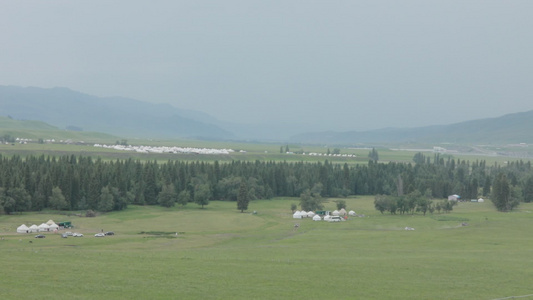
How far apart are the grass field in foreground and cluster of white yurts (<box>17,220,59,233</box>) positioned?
1.87m

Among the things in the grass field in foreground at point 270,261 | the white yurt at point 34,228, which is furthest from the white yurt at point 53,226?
the grass field in foreground at point 270,261

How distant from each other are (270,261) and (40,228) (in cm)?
4397

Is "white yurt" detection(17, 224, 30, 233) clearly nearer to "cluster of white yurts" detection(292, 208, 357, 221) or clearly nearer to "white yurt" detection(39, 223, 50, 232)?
"white yurt" detection(39, 223, 50, 232)

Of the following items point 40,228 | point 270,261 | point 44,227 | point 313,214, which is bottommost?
point 313,214

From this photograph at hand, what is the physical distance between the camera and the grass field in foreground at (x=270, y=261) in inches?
1432

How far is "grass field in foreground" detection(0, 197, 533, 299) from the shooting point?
36.4 meters

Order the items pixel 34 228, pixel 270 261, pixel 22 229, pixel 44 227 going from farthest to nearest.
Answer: pixel 44 227 → pixel 34 228 → pixel 22 229 → pixel 270 261

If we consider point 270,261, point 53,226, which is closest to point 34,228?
point 53,226

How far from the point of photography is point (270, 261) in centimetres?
4844

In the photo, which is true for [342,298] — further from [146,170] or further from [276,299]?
[146,170]

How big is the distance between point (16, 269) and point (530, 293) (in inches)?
1408

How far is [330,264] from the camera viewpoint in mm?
47062

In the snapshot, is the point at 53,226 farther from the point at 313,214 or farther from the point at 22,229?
the point at 313,214

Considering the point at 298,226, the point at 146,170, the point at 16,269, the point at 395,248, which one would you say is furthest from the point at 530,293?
the point at 146,170
